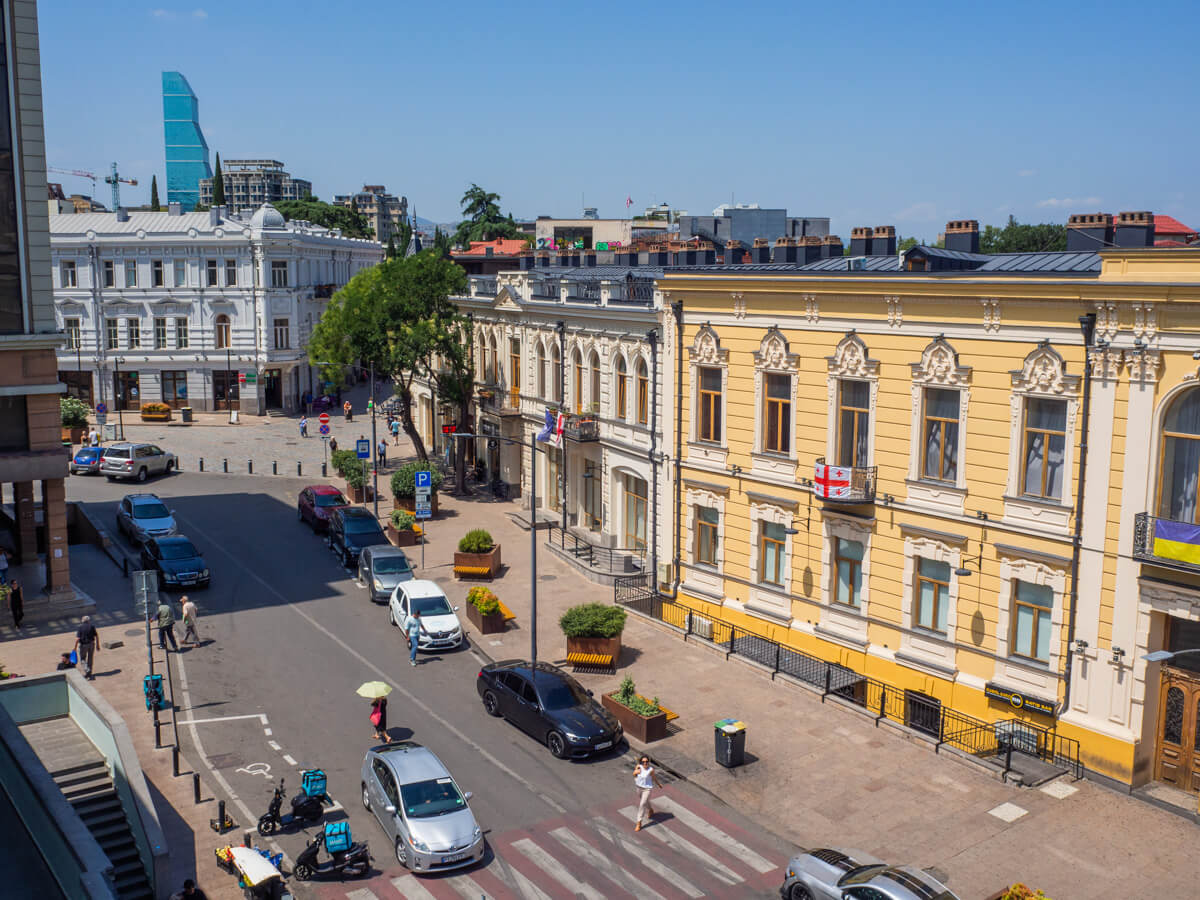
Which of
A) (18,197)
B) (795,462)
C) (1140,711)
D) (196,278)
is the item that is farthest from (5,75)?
(196,278)

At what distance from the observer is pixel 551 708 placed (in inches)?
1049

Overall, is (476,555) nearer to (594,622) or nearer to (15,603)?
(594,622)

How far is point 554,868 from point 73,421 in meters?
54.7

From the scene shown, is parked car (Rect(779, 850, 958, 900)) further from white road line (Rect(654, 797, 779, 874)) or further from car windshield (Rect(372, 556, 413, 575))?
car windshield (Rect(372, 556, 413, 575))

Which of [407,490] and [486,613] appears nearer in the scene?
[486,613]

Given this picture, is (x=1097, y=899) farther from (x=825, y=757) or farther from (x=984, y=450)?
(x=984, y=450)

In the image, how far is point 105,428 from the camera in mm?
71188

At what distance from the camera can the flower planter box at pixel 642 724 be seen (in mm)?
26750

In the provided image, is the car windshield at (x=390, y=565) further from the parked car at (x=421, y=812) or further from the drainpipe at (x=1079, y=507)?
the drainpipe at (x=1079, y=507)

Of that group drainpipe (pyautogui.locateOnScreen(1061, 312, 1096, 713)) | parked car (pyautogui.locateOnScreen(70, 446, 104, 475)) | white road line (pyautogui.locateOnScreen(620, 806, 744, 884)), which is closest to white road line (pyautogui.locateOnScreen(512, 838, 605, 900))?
white road line (pyautogui.locateOnScreen(620, 806, 744, 884))

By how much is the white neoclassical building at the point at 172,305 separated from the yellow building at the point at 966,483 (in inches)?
2015

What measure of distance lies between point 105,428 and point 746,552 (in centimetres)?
5273

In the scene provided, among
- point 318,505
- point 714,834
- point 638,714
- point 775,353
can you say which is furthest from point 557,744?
point 318,505

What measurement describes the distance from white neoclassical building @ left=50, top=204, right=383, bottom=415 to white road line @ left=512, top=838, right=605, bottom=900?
2498 inches
